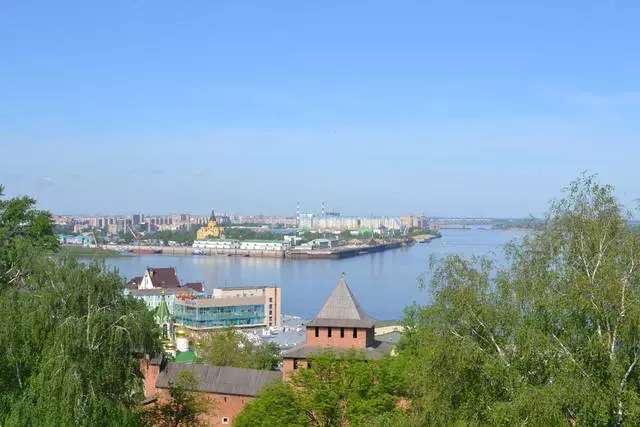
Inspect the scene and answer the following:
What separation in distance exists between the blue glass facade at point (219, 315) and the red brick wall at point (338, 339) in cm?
2269

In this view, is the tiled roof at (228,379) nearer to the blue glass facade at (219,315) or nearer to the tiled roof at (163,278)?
the blue glass facade at (219,315)

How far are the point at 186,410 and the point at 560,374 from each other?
18.6 ft

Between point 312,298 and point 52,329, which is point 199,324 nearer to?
point 312,298

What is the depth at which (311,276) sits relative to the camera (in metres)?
61.8

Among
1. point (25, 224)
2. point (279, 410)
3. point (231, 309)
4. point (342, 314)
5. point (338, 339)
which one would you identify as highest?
point (25, 224)

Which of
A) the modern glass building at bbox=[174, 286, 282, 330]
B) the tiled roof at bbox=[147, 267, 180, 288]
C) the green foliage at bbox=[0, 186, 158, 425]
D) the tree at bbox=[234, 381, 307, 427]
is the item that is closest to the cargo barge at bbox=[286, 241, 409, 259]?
the tiled roof at bbox=[147, 267, 180, 288]

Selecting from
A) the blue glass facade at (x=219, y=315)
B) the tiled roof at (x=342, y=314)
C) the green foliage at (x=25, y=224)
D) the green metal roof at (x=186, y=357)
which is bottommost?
the blue glass facade at (x=219, y=315)

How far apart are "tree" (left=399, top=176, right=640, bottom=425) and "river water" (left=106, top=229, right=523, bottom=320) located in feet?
65.0

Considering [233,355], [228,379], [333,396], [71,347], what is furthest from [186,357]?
[71,347]

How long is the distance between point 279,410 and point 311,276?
171 feet

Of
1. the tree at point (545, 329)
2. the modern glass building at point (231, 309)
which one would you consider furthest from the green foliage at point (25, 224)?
the modern glass building at point (231, 309)

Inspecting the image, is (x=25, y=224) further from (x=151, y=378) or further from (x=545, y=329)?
(x=545, y=329)

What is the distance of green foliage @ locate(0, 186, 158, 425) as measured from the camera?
827 centimetres

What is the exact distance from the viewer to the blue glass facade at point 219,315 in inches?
1341
